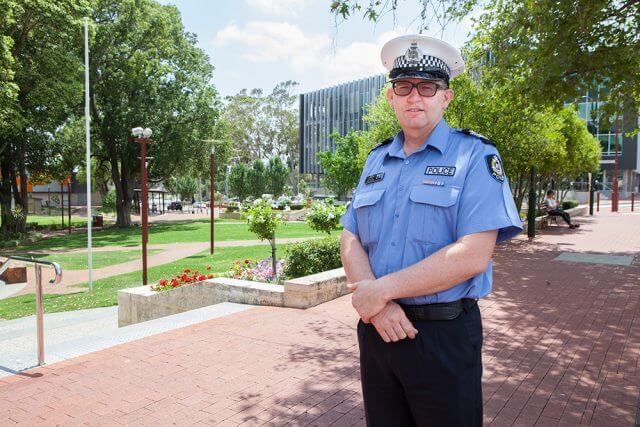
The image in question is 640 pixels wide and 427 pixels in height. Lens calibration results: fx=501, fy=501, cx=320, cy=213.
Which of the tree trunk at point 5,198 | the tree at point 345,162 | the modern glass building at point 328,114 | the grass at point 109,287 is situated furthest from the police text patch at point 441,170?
the modern glass building at point 328,114

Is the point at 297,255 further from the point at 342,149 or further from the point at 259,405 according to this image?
the point at 342,149

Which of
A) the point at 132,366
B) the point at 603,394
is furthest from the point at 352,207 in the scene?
the point at 132,366

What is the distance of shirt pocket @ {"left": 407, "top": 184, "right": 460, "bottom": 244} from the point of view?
1.89 meters

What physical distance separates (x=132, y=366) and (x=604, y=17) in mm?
8757

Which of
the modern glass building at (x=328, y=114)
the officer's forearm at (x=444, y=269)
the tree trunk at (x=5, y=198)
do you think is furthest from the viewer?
the modern glass building at (x=328, y=114)

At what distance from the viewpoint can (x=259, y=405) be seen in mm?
3807

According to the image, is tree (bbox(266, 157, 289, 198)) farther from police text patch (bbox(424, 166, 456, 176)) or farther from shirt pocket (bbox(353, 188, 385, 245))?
police text patch (bbox(424, 166, 456, 176))

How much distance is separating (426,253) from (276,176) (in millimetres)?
63814

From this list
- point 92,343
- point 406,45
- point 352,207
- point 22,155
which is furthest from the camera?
point 22,155

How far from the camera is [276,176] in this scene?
65.2m

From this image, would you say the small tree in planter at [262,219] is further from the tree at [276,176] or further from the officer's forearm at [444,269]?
the tree at [276,176]

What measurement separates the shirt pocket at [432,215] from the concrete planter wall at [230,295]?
5.08m

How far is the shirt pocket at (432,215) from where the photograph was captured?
1890 millimetres

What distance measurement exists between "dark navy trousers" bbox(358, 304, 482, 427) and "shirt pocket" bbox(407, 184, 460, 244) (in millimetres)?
314
